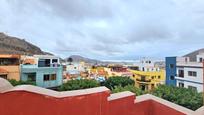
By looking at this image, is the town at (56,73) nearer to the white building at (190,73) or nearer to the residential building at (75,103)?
the white building at (190,73)

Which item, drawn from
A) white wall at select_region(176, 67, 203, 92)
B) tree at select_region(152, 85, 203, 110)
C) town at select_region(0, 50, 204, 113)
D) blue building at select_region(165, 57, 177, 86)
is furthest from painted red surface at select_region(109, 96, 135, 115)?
blue building at select_region(165, 57, 177, 86)

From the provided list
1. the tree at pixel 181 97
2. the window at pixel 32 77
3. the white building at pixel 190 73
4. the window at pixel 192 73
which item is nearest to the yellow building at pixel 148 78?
the white building at pixel 190 73

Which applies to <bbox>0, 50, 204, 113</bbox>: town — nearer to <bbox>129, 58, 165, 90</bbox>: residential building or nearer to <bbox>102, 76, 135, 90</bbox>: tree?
<bbox>102, 76, 135, 90</bbox>: tree

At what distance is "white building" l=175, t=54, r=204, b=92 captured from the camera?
26575 mm

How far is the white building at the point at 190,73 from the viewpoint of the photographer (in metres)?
26.6

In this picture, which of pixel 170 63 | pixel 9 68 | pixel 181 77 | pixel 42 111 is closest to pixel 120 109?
pixel 42 111

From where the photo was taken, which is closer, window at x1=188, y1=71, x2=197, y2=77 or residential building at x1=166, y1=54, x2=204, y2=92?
residential building at x1=166, y1=54, x2=204, y2=92

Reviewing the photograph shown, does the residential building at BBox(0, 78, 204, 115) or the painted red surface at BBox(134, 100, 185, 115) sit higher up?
the residential building at BBox(0, 78, 204, 115)

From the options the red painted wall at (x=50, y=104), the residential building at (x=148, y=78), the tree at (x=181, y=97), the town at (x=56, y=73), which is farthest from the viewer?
the residential building at (x=148, y=78)

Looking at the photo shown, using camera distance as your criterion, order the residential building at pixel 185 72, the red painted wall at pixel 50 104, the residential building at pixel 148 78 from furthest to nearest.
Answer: the residential building at pixel 148 78, the residential building at pixel 185 72, the red painted wall at pixel 50 104

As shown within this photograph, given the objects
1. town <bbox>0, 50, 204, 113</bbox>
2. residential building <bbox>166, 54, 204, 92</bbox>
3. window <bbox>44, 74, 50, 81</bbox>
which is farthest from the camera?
window <bbox>44, 74, 50, 81</bbox>

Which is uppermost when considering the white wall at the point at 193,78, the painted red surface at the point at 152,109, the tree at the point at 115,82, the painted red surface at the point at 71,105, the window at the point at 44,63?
the window at the point at 44,63

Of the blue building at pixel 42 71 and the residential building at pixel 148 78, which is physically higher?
the blue building at pixel 42 71

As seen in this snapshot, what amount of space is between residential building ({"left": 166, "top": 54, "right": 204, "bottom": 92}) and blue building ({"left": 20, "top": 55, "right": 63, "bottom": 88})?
16171 millimetres
